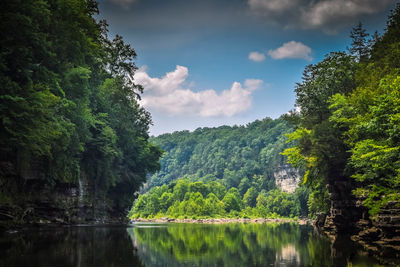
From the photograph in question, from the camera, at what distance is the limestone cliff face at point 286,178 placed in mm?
148125

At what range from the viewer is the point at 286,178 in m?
154

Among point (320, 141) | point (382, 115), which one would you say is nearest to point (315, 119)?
point (320, 141)

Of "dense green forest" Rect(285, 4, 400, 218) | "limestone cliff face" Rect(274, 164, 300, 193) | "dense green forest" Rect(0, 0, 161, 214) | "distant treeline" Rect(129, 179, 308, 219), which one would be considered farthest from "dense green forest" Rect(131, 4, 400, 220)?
"limestone cliff face" Rect(274, 164, 300, 193)

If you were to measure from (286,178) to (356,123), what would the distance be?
13347 cm

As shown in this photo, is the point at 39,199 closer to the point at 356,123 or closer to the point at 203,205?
the point at 356,123

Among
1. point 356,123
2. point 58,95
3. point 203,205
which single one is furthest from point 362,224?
point 203,205

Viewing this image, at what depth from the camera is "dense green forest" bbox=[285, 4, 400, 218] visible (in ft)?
65.9

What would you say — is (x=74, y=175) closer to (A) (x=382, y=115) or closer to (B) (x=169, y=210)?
(A) (x=382, y=115)

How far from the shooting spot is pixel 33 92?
70.7 ft

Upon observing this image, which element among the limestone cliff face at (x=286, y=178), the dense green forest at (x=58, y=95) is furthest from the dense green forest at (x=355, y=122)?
the limestone cliff face at (x=286, y=178)

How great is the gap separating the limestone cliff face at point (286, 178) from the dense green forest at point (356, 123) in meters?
110

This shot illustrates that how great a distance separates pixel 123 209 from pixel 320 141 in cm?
3472

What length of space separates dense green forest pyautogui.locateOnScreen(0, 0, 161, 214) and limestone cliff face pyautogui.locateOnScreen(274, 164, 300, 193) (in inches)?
4355

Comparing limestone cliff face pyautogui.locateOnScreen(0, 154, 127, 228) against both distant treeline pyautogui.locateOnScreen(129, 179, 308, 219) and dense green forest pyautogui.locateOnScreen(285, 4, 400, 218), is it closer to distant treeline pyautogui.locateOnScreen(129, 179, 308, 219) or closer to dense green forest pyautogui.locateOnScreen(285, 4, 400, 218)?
dense green forest pyautogui.locateOnScreen(285, 4, 400, 218)
